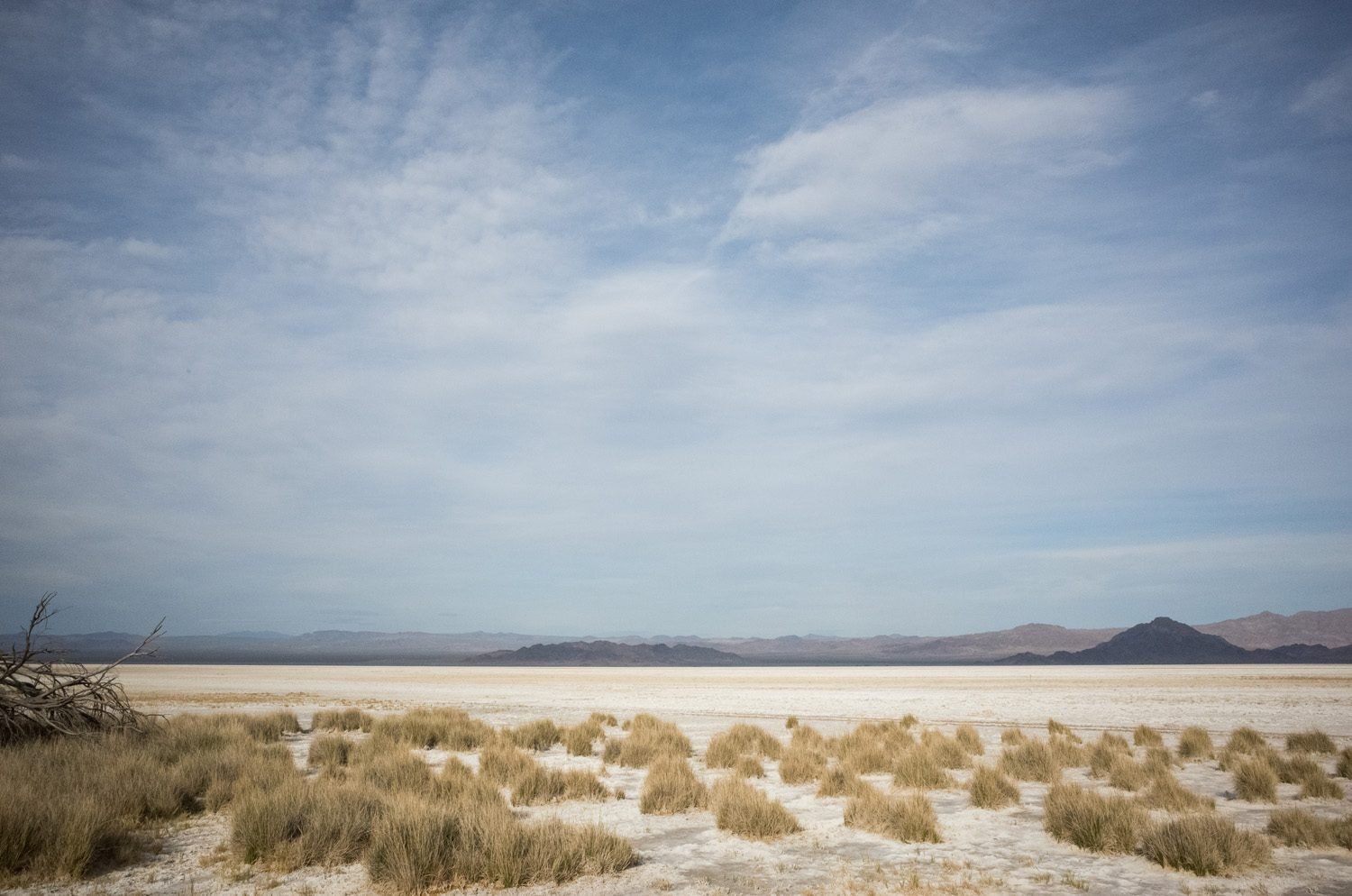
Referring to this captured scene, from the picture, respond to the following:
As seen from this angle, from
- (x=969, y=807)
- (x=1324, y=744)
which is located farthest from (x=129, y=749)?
(x=1324, y=744)

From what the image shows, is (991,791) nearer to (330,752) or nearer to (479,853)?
(479,853)

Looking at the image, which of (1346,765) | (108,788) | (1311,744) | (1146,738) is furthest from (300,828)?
(1311,744)

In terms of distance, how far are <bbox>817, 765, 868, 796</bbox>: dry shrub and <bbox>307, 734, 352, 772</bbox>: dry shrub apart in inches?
315

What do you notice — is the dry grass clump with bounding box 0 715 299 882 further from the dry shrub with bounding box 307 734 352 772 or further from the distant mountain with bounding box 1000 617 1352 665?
the distant mountain with bounding box 1000 617 1352 665

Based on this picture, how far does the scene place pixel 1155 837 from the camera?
794 cm

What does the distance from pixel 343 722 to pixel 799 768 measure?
13.9 m

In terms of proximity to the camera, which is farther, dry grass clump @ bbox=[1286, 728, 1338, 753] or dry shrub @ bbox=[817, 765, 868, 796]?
dry grass clump @ bbox=[1286, 728, 1338, 753]

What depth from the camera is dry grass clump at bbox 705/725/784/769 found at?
1473 cm

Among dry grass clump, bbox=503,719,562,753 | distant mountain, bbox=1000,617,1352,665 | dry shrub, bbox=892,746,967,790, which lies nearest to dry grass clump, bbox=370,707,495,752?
dry grass clump, bbox=503,719,562,753

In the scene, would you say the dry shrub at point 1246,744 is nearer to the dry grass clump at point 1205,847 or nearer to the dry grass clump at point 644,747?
the dry grass clump at point 1205,847

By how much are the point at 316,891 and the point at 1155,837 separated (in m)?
8.18

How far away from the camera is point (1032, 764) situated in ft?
43.8

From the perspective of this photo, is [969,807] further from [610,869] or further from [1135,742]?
[1135,742]

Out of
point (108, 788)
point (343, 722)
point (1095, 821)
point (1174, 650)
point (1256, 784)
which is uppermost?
point (108, 788)
